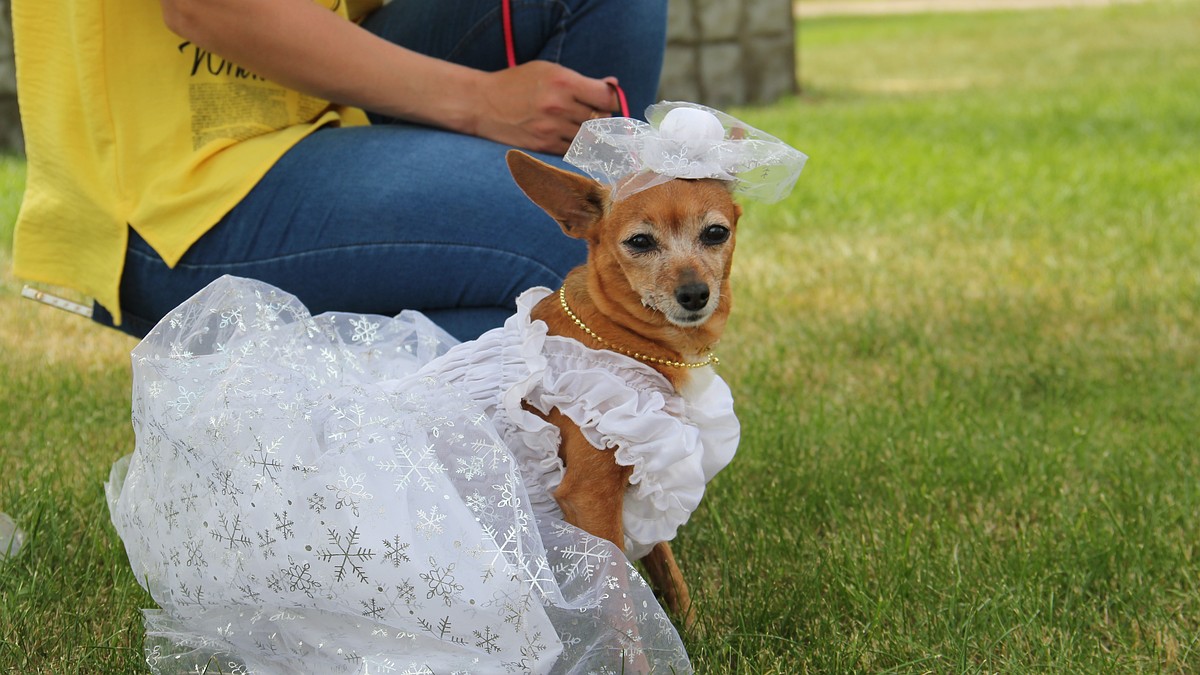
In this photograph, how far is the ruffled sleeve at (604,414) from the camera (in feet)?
5.73

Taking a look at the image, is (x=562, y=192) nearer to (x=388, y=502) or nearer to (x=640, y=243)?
(x=640, y=243)

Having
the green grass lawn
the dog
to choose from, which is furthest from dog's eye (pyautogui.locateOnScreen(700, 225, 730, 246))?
the green grass lawn

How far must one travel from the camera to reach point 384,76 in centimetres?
221

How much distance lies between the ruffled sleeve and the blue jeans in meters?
0.40

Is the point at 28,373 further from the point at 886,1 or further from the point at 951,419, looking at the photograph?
the point at 886,1

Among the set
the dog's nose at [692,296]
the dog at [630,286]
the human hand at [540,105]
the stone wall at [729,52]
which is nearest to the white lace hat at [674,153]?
the dog at [630,286]

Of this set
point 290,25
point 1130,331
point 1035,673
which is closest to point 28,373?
point 290,25

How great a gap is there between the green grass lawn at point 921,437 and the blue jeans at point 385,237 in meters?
0.56

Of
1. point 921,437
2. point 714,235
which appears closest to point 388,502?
point 714,235

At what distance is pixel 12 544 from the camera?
2186mm

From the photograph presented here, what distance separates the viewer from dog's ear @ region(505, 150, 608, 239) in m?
1.79

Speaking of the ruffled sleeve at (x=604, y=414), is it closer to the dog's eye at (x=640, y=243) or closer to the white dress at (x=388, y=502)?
the white dress at (x=388, y=502)

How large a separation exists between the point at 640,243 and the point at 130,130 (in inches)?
40.4

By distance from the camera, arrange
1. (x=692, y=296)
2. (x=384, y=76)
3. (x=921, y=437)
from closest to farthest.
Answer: (x=692, y=296)
(x=384, y=76)
(x=921, y=437)
